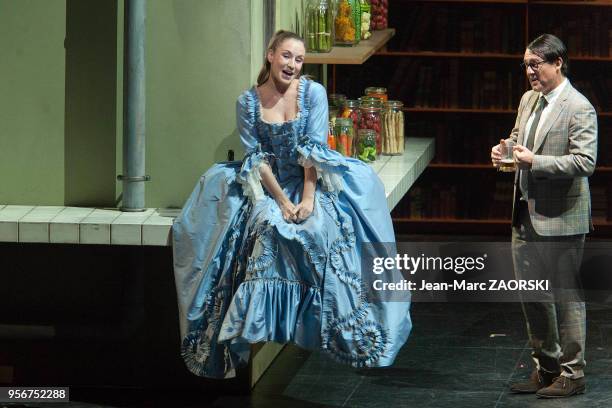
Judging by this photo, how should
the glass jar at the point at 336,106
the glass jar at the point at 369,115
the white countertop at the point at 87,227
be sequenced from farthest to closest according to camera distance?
the glass jar at the point at 369,115, the glass jar at the point at 336,106, the white countertop at the point at 87,227

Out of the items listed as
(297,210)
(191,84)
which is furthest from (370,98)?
(297,210)

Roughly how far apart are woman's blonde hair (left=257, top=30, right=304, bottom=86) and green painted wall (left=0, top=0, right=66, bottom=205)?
0.91 meters

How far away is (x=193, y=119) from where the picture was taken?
230 inches

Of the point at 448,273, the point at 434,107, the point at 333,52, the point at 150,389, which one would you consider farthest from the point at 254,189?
the point at 434,107

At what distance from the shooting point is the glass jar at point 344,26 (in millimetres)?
7277

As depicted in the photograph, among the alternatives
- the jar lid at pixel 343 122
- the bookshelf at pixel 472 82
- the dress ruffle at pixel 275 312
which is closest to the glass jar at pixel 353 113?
the jar lid at pixel 343 122

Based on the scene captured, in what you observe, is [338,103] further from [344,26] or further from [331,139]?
[331,139]

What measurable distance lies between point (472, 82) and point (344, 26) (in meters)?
2.76

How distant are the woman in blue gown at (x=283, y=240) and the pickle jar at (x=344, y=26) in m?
1.75

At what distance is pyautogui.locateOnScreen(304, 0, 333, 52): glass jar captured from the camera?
22.7ft

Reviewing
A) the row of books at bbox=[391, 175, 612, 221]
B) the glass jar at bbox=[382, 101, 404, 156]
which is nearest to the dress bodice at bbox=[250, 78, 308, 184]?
the glass jar at bbox=[382, 101, 404, 156]

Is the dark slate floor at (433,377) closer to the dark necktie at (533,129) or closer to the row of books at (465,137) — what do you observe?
the dark necktie at (533,129)

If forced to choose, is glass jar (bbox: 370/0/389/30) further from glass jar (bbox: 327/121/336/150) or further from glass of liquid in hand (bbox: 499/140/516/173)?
glass of liquid in hand (bbox: 499/140/516/173)

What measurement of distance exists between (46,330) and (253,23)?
1588 millimetres
